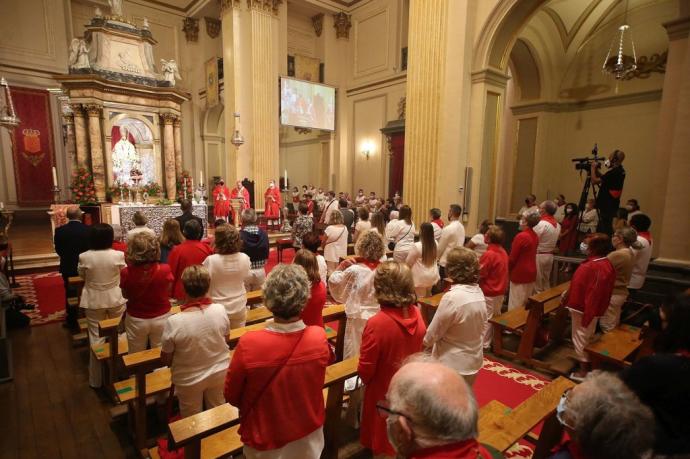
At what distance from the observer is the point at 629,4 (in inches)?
359

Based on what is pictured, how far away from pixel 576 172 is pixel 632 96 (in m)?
2.26

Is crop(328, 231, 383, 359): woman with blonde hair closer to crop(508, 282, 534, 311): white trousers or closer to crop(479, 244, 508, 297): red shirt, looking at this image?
crop(479, 244, 508, 297): red shirt

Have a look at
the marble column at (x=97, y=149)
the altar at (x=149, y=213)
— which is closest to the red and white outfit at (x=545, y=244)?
the altar at (x=149, y=213)

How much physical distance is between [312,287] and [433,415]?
187cm

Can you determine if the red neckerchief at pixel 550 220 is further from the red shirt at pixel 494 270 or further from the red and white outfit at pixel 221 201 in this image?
the red and white outfit at pixel 221 201

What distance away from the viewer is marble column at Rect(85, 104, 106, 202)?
1071 centimetres

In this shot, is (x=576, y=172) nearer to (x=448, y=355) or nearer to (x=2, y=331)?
(x=448, y=355)

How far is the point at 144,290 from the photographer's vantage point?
288 cm

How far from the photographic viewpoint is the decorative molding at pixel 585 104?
912 centimetres

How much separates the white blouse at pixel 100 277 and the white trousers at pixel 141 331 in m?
0.69

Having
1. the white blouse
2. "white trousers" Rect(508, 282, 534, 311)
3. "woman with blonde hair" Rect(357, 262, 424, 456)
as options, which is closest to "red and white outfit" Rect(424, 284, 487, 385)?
"woman with blonde hair" Rect(357, 262, 424, 456)

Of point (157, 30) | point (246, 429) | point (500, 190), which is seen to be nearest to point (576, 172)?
point (500, 190)

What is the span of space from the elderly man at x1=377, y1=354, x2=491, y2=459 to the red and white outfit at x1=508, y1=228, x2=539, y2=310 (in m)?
4.03

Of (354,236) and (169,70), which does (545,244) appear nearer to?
(354,236)
